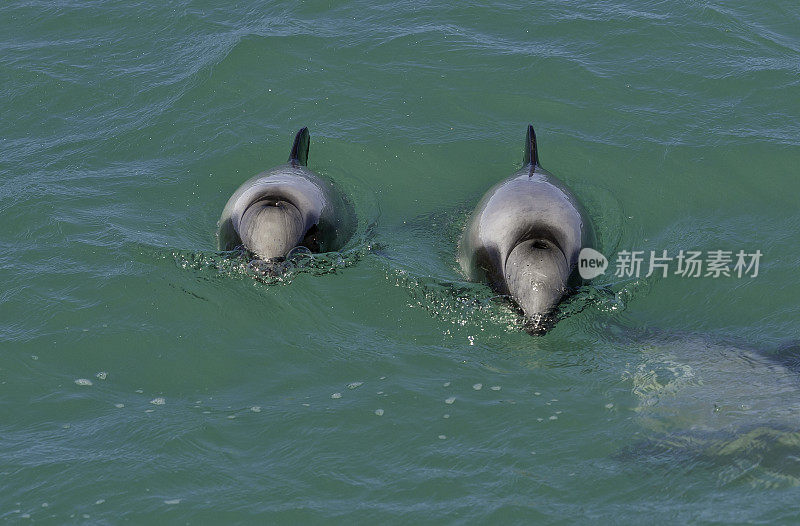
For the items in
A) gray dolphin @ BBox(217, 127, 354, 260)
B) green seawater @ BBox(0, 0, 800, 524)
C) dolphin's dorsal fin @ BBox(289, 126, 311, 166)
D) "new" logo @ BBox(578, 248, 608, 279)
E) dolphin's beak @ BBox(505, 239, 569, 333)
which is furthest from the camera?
dolphin's dorsal fin @ BBox(289, 126, 311, 166)

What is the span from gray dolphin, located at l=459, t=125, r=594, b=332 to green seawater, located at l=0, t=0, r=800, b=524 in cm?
26

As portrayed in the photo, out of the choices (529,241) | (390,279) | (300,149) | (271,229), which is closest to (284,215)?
(271,229)

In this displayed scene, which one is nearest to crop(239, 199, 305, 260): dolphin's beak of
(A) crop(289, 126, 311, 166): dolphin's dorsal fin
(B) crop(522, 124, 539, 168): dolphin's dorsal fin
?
(A) crop(289, 126, 311, 166): dolphin's dorsal fin

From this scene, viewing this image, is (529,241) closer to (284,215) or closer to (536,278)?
(536,278)

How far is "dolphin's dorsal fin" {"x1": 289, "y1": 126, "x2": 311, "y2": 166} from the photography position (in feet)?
43.6

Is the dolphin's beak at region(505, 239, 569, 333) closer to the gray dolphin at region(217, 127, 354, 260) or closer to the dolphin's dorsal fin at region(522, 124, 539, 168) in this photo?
the dolphin's dorsal fin at region(522, 124, 539, 168)

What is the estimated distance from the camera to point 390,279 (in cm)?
1149

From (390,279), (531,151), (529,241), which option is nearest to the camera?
(529,241)

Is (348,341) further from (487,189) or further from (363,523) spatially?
(487,189)

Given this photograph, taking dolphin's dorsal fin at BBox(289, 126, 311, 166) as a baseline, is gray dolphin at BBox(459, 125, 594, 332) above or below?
below

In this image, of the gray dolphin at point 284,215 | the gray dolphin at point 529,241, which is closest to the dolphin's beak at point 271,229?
the gray dolphin at point 284,215

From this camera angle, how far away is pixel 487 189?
13.4 meters

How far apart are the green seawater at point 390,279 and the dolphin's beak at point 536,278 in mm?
230

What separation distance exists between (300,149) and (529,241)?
3897mm
